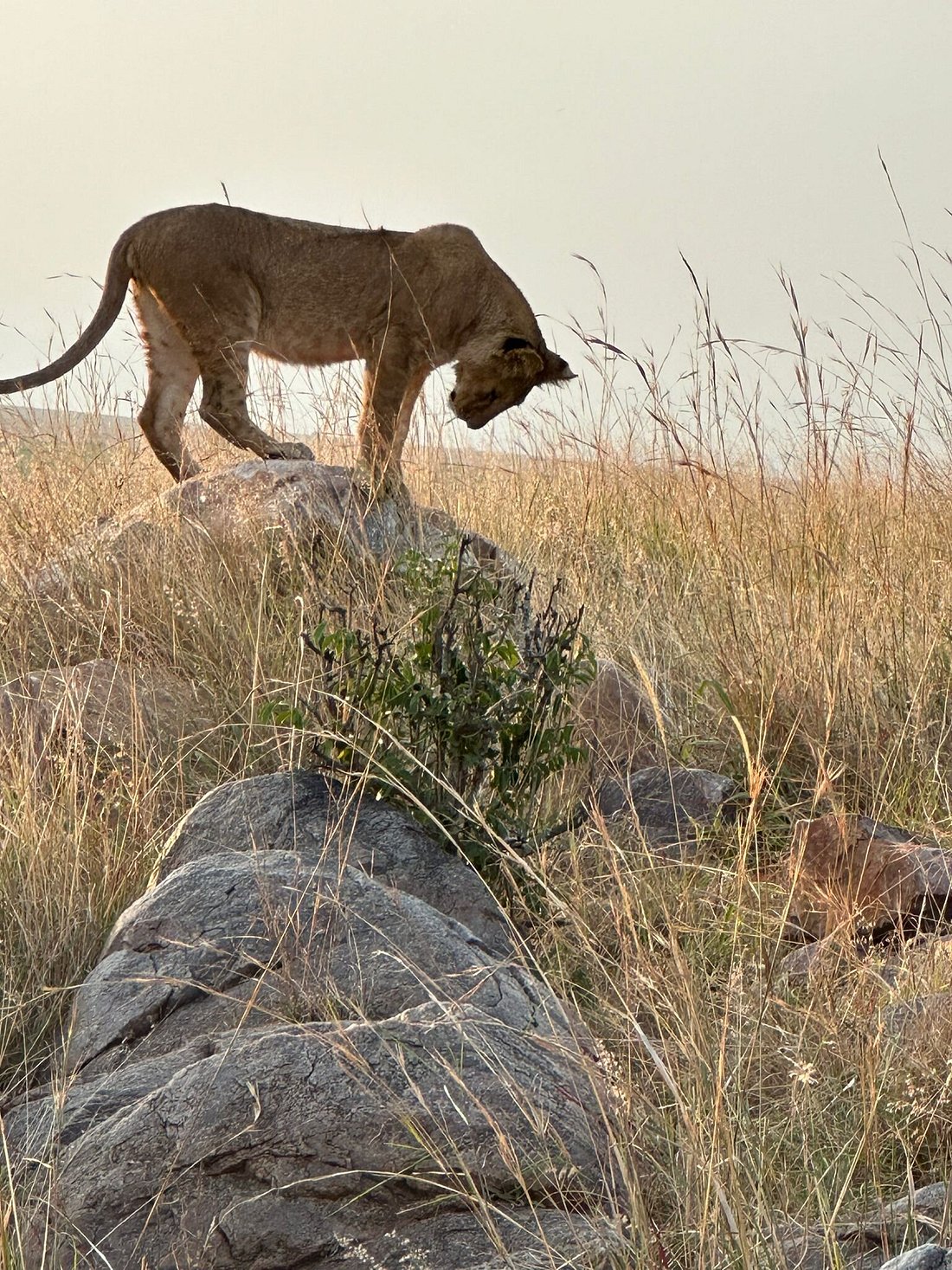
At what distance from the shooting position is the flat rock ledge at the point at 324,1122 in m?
1.93

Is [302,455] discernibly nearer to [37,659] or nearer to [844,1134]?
[37,659]

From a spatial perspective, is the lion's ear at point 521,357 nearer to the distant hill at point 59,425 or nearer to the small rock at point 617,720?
the distant hill at point 59,425

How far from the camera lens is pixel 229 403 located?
6438mm

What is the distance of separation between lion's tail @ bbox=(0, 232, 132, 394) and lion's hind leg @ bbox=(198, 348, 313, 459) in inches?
18.0

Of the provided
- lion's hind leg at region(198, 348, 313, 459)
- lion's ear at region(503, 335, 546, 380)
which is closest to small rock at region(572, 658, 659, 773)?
lion's hind leg at region(198, 348, 313, 459)

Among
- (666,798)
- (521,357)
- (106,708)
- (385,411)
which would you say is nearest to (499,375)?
(521,357)

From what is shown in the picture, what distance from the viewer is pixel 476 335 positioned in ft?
23.0

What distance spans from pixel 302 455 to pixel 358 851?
11.8 ft

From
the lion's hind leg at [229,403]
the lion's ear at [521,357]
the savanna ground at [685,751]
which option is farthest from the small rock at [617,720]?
the lion's ear at [521,357]

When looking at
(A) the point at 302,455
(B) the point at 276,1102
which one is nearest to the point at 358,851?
(B) the point at 276,1102

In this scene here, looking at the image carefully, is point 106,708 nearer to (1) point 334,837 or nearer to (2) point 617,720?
(1) point 334,837

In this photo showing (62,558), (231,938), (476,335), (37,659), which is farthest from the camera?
(476,335)

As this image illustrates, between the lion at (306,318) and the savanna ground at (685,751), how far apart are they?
0.84ft

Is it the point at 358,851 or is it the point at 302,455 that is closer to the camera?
the point at 358,851
